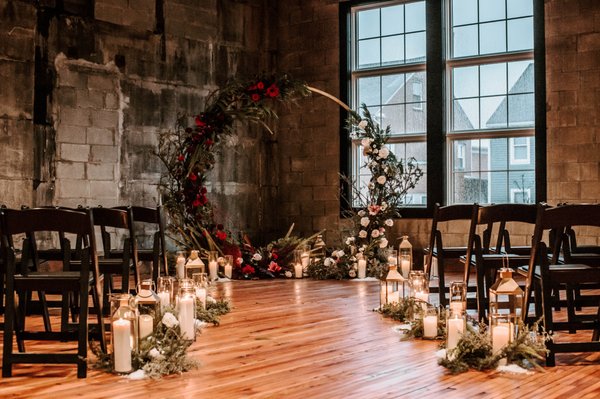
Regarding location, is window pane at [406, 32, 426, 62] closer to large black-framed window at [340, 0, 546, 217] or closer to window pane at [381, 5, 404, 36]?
large black-framed window at [340, 0, 546, 217]

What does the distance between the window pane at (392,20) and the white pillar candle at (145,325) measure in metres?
7.71

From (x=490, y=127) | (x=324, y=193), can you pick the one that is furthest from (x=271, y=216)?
(x=490, y=127)

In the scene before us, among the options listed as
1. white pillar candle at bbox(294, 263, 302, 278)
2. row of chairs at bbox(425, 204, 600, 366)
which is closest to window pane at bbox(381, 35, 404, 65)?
white pillar candle at bbox(294, 263, 302, 278)

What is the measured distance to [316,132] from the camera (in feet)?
39.0

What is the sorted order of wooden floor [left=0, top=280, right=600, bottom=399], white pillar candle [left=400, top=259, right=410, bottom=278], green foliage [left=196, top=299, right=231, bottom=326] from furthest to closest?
1. white pillar candle [left=400, top=259, right=410, bottom=278]
2. green foliage [left=196, top=299, right=231, bottom=326]
3. wooden floor [left=0, top=280, right=600, bottom=399]

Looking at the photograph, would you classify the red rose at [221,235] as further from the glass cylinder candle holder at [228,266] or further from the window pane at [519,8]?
the window pane at [519,8]

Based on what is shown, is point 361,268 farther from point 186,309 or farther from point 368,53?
point 186,309

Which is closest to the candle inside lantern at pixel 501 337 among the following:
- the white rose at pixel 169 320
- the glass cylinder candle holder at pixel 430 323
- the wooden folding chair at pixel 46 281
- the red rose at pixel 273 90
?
the glass cylinder candle holder at pixel 430 323

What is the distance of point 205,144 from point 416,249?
125 inches

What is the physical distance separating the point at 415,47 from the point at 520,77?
1.50 m

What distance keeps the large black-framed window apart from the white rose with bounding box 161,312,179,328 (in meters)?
6.58

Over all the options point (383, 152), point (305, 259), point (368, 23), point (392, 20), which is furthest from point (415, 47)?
Answer: point (305, 259)

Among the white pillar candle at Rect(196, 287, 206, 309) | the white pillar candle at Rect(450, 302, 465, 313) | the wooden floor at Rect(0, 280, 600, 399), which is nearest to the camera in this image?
the wooden floor at Rect(0, 280, 600, 399)

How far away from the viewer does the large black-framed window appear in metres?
10.4
